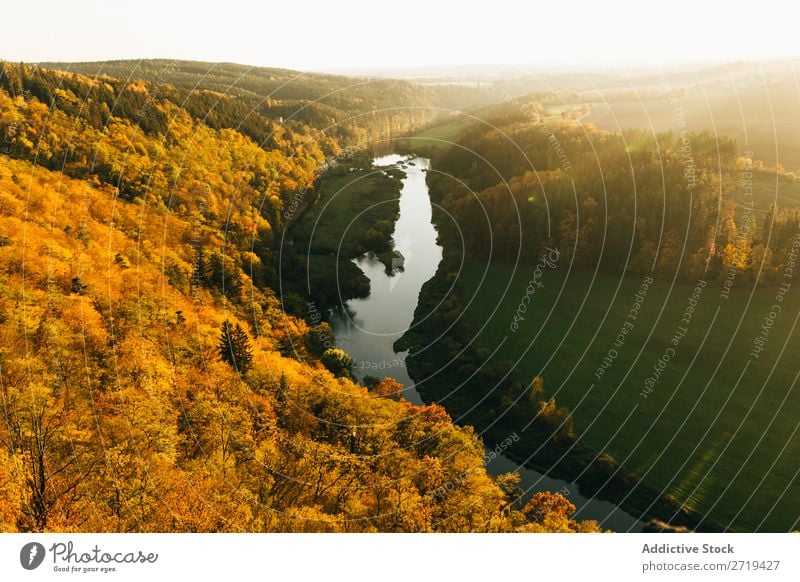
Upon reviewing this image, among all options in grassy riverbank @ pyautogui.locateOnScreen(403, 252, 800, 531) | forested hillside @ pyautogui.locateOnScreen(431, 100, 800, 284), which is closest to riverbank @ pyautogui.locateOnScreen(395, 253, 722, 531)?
grassy riverbank @ pyautogui.locateOnScreen(403, 252, 800, 531)

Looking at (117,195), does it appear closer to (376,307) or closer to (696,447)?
(376,307)

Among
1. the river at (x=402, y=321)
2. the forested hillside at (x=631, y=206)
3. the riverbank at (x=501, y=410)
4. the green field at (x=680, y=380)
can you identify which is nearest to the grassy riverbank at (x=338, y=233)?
the river at (x=402, y=321)

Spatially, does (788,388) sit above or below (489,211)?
below

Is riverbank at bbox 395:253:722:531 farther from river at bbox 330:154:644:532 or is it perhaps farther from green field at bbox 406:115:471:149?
green field at bbox 406:115:471:149

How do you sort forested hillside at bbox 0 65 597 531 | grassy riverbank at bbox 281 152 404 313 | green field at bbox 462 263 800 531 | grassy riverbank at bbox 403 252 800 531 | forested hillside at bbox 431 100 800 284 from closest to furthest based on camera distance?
forested hillside at bbox 0 65 597 531
green field at bbox 462 263 800 531
grassy riverbank at bbox 403 252 800 531
grassy riverbank at bbox 281 152 404 313
forested hillside at bbox 431 100 800 284

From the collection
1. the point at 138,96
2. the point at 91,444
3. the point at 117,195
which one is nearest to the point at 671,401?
the point at 91,444

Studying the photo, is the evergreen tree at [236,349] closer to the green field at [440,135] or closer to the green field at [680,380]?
the green field at [680,380]
